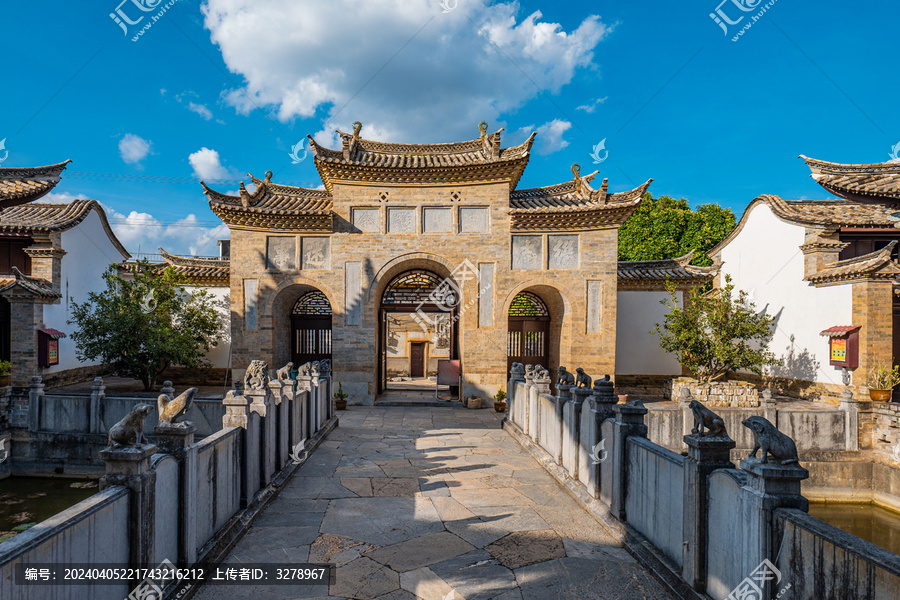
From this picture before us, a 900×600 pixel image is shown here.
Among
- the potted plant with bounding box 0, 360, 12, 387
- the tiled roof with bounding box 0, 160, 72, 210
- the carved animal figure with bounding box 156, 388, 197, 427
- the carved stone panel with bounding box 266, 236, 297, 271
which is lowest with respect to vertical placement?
the potted plant with bounding box 0, 360, 12, 387

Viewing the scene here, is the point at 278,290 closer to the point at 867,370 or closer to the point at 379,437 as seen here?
the point at 379,437

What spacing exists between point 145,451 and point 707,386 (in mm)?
14079

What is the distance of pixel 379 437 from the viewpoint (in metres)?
9.28

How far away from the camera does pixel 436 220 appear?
13.6 metres

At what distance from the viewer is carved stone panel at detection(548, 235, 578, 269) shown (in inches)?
534

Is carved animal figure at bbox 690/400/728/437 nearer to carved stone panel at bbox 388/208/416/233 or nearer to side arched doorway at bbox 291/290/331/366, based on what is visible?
carved stone panel at bbox 388/208/416/233

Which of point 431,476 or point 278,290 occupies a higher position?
point 278,290

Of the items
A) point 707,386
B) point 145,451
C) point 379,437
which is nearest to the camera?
point 145,451

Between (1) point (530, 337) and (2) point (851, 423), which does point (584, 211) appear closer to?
(1) point (530, 337)

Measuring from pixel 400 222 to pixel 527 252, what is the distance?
3949 millimetres

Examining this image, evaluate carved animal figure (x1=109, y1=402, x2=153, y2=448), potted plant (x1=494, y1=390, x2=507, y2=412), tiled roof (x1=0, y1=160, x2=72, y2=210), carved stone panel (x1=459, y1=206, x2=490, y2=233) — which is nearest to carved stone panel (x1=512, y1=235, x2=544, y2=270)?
carved stone panel (x1=459, y1=206, x2=490, y2=233)

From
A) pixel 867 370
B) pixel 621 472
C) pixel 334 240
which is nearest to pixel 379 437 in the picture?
pixel 621 472

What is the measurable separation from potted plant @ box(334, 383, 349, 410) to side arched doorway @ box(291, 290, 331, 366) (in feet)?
9.28

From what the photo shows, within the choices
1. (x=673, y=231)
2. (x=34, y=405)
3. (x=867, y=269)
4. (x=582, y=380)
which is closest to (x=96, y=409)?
(x=34, y=405)
